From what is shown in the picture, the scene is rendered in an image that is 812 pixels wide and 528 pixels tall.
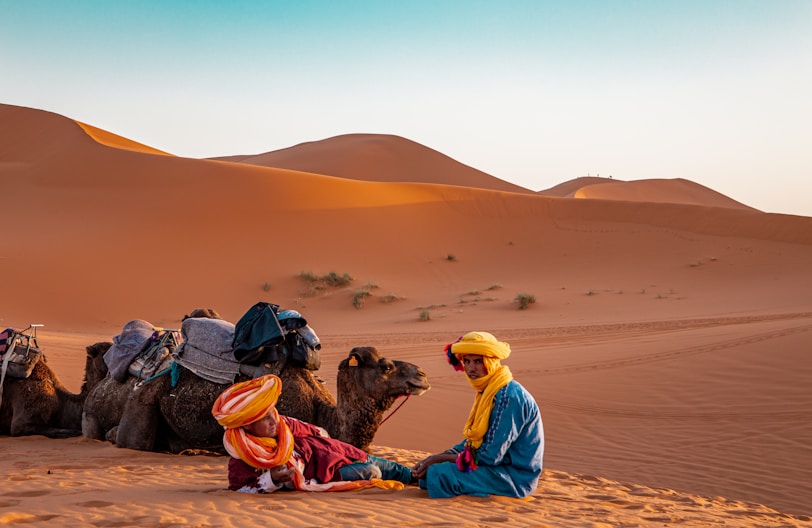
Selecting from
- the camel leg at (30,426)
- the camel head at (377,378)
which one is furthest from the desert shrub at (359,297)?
the camel head at (377,378)

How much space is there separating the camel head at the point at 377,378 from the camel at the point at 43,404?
10.4 ft

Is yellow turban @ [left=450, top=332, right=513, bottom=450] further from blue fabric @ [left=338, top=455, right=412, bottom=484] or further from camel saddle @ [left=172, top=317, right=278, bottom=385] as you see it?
camel saddle @ [left=172, top=317, right=278, bottom=385]

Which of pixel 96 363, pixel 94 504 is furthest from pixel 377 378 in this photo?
pixel 96 363

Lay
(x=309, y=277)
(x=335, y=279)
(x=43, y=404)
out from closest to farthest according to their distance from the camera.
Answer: (x=43, y=404) → (x=309, y=277) → (x=335, y=279)

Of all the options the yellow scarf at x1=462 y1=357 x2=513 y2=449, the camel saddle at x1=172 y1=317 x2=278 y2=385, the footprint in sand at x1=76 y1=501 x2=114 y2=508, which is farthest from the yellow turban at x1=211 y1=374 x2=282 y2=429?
the camel saddle at x1=172 y1=317 x2=278 y2=385

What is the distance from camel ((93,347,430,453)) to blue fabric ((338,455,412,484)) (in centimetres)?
62

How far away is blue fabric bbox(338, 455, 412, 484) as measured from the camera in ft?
18.3

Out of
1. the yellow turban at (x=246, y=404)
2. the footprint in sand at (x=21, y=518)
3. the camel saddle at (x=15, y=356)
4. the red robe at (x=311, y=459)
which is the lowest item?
the footprint in sand at (x=21, y=518)

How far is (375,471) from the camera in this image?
18.6 feet

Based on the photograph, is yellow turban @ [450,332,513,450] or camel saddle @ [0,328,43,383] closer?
yellow turban @ [450,332,513,450]

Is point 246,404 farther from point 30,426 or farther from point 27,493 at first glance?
point 30,426

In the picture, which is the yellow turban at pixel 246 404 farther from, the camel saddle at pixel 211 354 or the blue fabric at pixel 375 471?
the camel saddle at pixel 211 354

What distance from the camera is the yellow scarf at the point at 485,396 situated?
5340 mm

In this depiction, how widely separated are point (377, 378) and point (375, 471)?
2.91ft
